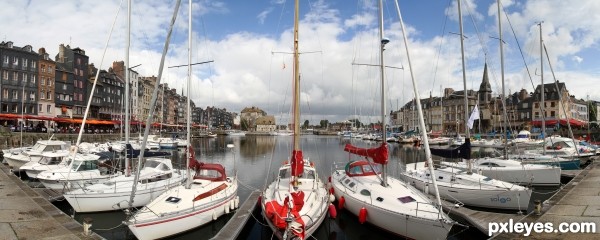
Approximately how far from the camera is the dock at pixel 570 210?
11.8 m

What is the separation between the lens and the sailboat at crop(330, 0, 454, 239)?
13305 millimetres

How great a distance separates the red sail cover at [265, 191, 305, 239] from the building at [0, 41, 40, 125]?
70.4m

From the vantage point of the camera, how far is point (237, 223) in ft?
50.9

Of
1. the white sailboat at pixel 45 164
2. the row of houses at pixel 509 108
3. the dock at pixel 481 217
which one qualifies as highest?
the row of houses at pixel 509 108

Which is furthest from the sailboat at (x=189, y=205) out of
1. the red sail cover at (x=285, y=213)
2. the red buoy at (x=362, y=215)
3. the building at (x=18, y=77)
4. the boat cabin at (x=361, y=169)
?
the building at (x=18, y=77)

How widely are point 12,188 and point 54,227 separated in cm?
1051

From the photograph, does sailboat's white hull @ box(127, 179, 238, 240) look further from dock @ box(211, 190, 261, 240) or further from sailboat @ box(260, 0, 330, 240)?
sailboat @ box(260, 0, 330, 240)

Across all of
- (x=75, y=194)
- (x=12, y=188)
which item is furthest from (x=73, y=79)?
(x=75, y=194)

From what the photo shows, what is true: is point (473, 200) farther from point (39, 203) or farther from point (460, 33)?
point (39, 203)

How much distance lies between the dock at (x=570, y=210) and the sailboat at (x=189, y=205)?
40.4 feet

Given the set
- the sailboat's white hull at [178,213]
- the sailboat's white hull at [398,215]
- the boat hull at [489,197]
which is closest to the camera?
the sailboat's white hull at [398,215]

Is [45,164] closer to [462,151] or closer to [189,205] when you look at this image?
[189,205]

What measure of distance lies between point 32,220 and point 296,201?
1092 cm

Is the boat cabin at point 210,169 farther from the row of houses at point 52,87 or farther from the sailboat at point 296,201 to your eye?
the row of houses at point 52,87
